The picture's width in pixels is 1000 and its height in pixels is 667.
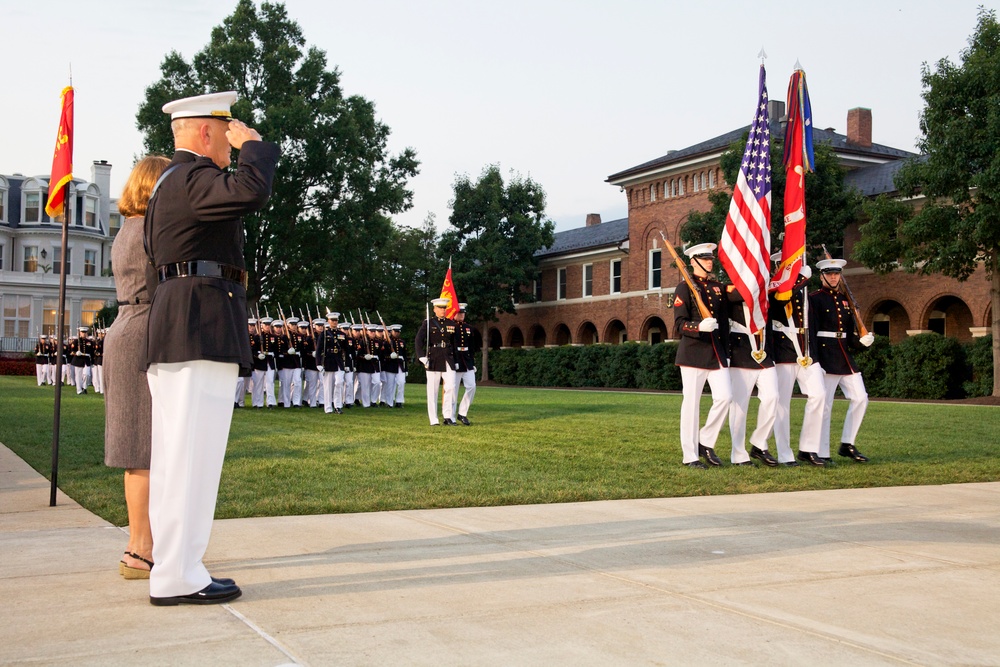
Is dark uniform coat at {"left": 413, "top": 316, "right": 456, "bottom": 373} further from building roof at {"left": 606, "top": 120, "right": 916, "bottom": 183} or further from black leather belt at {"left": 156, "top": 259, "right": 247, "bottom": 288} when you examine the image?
building roof at {"left": 606, "top": 120, "right": 916, "bottom": 183}

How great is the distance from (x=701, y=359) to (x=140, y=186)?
22.5ft

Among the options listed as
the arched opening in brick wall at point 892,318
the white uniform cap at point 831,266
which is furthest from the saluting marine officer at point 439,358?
the arched opening in brick wall at point 892,318

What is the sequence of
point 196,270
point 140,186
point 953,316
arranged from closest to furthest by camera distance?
point 196,270 → point 140,186 → point 953,316

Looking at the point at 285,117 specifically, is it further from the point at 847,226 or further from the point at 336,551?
the point at 336,551

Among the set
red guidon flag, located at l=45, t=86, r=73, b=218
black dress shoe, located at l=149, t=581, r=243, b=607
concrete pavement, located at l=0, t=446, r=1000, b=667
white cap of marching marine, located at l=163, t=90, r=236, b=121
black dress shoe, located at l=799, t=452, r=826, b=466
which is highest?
red guidon flag, located at l=45, t=86, r=73, b=218

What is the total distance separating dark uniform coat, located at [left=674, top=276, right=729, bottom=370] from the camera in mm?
10406

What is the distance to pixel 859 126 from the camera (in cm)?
4631

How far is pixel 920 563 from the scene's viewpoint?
528 cm

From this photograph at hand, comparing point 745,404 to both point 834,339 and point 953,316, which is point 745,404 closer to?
point 834,339

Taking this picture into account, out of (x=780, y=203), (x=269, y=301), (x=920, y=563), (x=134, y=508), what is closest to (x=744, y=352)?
(x=920, y=563)

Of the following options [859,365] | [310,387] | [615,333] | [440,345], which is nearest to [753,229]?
[440,345]

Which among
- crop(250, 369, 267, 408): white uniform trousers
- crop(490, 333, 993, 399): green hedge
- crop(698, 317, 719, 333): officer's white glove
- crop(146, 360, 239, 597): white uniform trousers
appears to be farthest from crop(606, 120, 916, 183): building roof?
crop(146, 360, 239, 597): white uniform trousers

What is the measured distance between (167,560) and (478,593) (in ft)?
4.45

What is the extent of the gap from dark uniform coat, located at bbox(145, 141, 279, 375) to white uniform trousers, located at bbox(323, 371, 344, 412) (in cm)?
1644
